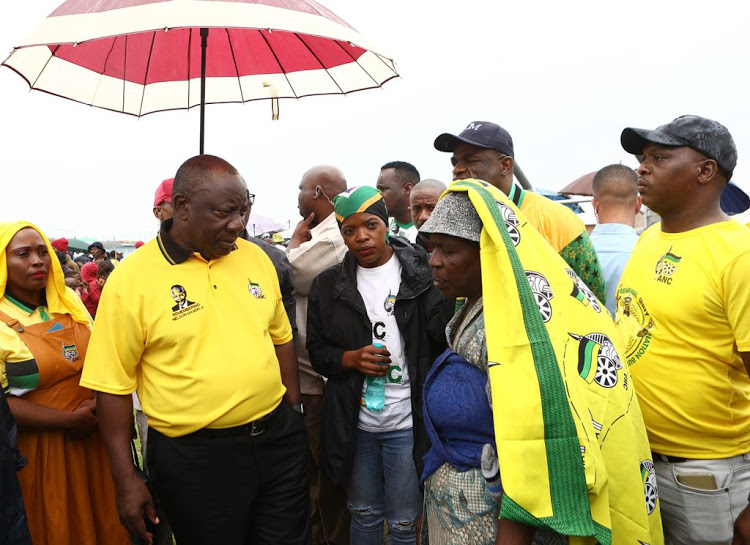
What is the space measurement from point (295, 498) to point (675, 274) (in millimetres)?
2087

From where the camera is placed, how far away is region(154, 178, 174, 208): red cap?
3.61 metres

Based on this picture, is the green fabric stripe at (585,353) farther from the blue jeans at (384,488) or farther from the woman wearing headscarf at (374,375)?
the blue jeans at (384,488)

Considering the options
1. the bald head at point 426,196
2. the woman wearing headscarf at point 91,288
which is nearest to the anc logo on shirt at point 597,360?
the bald head at point 426,196

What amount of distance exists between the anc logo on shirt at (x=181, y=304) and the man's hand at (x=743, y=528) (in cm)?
234

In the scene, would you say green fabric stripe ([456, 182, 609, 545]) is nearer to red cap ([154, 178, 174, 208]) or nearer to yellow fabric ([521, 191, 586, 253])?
yellow fabric ([521, 191, 586, 253])

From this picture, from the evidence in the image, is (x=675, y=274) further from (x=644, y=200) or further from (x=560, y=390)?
(x=560, y=390)

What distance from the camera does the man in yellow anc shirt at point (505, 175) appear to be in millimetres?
2898

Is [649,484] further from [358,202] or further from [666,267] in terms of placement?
[358,202]

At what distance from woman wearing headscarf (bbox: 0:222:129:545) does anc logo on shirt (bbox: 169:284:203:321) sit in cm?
91

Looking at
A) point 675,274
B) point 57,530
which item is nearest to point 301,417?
point 57,530

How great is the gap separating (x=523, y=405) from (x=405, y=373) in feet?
4.89

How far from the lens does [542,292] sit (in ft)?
5.49

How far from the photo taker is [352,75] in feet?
11.3

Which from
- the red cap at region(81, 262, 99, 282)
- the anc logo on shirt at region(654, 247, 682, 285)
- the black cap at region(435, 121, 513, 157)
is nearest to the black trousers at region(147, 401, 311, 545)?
the black cap at region(435, 121, 513, 157)
